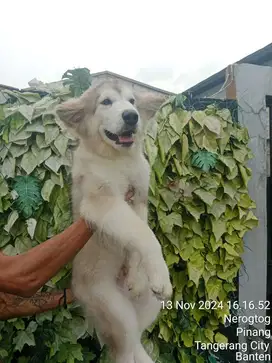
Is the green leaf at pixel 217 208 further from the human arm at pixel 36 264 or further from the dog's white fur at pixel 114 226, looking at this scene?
the human arm at pixel 36 264

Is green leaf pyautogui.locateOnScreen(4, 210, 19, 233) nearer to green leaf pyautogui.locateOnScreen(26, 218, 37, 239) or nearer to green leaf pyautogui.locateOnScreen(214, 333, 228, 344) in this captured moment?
green leaf pyautogui.locateOnScreen(26, 218, 37, 239)

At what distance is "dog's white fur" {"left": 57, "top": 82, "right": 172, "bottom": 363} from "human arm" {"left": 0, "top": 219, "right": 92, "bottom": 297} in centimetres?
11

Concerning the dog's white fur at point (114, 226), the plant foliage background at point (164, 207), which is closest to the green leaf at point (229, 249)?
the plant foliage background at point (164, 207)

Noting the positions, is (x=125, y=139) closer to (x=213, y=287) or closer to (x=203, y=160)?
(x=203, y=160)

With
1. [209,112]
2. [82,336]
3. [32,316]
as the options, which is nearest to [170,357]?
[82,336]

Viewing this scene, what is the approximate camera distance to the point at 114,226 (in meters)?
1.36

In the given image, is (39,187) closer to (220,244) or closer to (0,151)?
(0,151)

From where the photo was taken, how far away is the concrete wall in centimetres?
193

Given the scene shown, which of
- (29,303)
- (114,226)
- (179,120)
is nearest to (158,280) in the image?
(114,226)

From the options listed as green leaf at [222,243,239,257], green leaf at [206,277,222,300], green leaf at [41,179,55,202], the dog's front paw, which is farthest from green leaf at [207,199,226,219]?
green leaf at [41,179,55,202]

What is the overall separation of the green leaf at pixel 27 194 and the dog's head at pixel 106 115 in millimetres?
255

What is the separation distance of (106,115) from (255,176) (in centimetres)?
85

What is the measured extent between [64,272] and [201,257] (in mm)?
589

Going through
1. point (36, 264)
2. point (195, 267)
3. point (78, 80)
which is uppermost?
point (78, 80)
